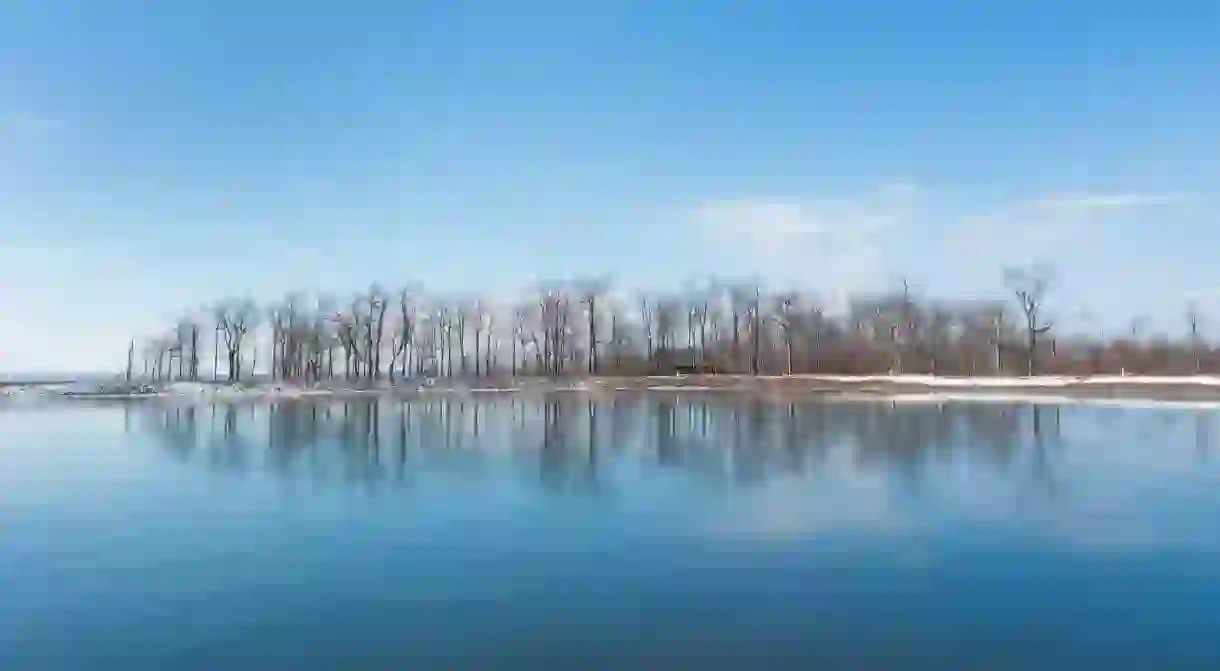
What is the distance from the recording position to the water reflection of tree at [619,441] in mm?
16219

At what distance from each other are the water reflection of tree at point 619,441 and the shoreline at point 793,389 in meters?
10.1

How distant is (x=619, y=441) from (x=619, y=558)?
12.6m

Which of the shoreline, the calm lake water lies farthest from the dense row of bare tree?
the calm lake water

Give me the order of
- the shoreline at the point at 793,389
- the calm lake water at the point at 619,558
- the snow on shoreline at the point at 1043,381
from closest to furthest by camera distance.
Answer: the calm lake water at the point at 619,558 → the shoreline at the point at 793,389 → the snow on shoreline at the point at 1043,381

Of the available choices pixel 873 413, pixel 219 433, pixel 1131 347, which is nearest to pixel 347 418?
pixel 219 433

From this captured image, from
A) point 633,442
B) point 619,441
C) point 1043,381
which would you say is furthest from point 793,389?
point 633,442

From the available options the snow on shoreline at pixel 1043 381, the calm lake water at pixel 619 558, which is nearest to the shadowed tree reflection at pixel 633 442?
the calm lake water at pixel 619 558

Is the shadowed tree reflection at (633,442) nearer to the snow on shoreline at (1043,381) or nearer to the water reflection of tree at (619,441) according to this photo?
the water reflection of tree at (619,441)

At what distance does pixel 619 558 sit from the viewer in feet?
30.4

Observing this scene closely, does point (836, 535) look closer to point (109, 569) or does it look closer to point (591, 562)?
point (591, 562)

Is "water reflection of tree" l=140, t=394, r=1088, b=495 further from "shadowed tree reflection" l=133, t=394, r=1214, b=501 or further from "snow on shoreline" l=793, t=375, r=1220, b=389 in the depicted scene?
"snow on shoreline" l=793, t=375, r=1220, b=389

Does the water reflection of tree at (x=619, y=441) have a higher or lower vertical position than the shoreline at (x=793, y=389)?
lower

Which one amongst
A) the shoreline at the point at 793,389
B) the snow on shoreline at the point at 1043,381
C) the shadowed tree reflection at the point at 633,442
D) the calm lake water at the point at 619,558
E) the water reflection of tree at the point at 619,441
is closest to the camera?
the calm lake water at the point at 619,558

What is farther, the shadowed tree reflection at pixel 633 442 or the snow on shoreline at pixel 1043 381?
the snow on shoreline at pixel 1043 381
